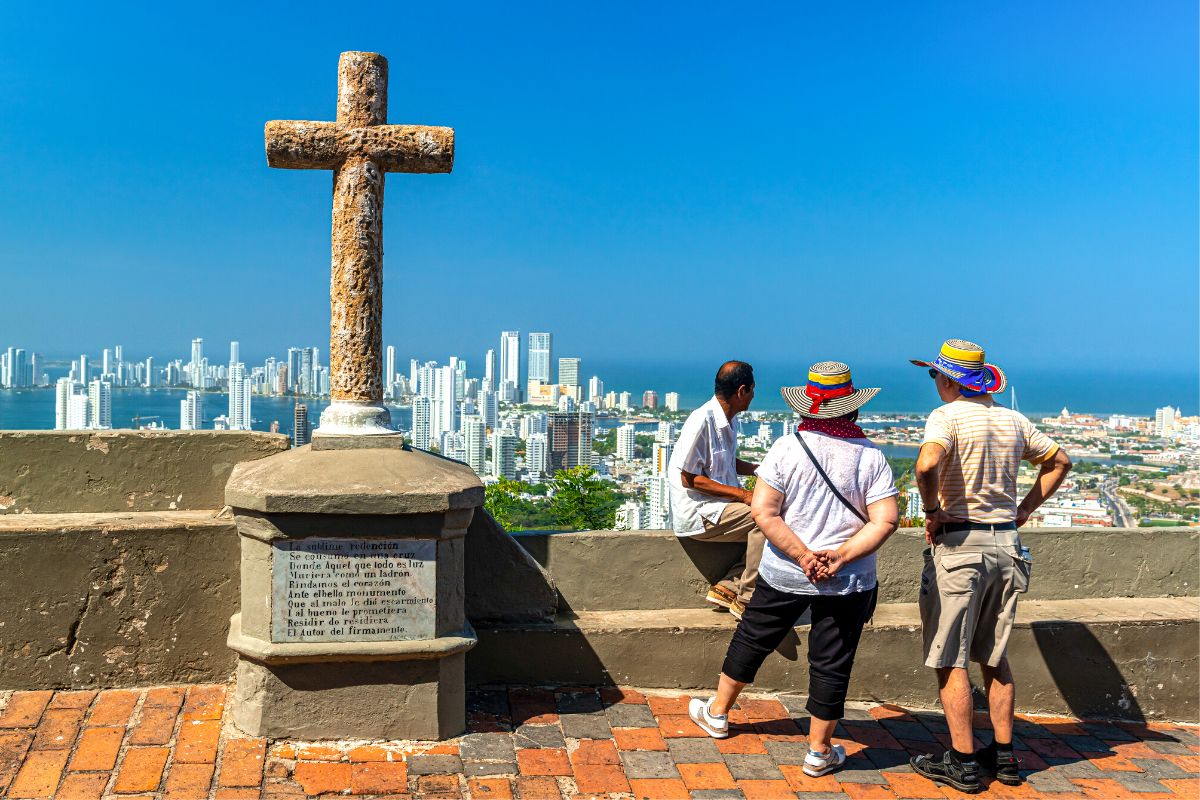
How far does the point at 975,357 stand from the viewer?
447 cm

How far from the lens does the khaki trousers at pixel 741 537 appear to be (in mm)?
5305

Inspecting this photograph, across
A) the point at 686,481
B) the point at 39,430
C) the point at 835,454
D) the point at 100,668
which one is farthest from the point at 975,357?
the point at 39,430

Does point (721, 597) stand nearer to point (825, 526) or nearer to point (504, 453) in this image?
point (825, 526)

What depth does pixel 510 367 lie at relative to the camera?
91.2ft

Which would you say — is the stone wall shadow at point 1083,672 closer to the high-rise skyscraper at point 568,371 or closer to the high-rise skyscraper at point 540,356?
the high-rise skyscraper at point 568,371

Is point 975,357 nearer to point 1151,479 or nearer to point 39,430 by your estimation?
point 39,430

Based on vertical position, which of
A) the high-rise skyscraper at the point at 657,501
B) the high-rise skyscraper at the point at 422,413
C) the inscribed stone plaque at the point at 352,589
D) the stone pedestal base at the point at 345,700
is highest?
the high-rise skyscraper at the point at 422,413

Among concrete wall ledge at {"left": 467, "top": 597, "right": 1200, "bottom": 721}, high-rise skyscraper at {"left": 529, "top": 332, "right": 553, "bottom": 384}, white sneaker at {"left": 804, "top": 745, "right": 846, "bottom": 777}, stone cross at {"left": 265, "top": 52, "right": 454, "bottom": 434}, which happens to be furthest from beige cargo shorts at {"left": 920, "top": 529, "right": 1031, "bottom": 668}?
high-rise skyscraper at {"left": 529, "top": 332, "right": 553, "bottom": 384}

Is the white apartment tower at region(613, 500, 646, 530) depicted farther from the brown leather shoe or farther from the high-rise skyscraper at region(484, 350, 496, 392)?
the high-rise skyscraper at region(484, 350, 496, 392)

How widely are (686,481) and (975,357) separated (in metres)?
1.70

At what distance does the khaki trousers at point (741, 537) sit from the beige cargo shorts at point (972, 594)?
1049 mm

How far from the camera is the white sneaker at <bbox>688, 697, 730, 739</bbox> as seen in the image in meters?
4.66

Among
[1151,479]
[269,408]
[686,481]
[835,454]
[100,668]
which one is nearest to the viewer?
[835,454]

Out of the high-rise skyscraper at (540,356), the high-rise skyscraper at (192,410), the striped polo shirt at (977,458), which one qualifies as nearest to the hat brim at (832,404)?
the striped polo shirt at (977,458)
